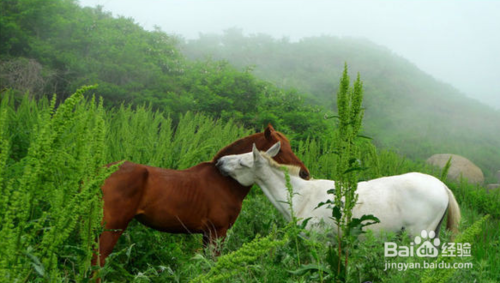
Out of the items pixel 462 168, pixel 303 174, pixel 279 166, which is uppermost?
pixel 279 166

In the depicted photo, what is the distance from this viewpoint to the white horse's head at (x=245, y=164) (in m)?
3.94

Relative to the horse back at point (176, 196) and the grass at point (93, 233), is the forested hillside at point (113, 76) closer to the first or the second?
the grass at point (93, 233)

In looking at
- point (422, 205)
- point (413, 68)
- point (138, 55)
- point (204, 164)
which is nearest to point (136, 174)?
point (204, 164)

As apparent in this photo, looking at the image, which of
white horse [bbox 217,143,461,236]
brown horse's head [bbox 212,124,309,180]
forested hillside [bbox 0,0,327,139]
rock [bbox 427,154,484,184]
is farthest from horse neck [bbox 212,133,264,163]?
rock [bbox 427,154,484,184]

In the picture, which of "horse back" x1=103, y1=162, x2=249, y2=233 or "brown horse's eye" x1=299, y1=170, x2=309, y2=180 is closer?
"horse back" x1=103, y1=162, x2=249, y2=233

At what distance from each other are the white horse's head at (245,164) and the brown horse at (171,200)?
0.24 feet

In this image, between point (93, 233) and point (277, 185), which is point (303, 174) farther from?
point (93, 233)

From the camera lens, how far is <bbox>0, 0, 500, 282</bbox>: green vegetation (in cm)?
115

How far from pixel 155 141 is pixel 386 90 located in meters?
50.8

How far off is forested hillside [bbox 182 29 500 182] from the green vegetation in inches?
14.0

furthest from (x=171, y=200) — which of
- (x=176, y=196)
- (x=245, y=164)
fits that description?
(x=245, y=164)

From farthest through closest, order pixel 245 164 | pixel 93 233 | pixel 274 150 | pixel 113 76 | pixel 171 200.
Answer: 1. pixel 113 76
2. pixel 274 150
3. pixel 245 164
4. pixel 171 200
5. pixel 93 233

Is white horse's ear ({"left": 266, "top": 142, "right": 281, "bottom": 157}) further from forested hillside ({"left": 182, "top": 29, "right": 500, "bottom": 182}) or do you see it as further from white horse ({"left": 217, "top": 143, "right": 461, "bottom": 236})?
forested hillside ({"left": 182, "top": 29, "right": 500, "bottom": 182})

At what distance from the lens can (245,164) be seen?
4.00 metres
